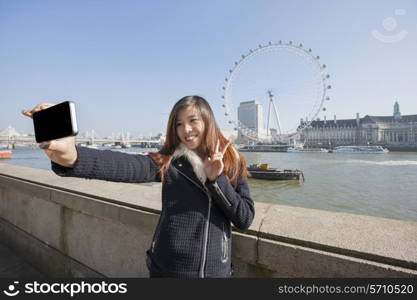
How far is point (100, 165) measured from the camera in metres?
1.17

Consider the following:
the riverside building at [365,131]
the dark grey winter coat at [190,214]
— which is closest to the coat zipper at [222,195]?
the dark grey winter coat at [190,214]

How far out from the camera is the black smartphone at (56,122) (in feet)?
3.02

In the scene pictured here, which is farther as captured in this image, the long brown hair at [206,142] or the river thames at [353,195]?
the river thames at [353,195]

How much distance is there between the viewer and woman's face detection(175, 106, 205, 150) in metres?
1.31

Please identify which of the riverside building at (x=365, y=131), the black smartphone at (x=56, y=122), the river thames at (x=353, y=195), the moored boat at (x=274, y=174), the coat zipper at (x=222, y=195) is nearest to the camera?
the black smartphone at (x=56, y=122)

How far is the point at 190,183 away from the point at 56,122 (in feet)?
2.01

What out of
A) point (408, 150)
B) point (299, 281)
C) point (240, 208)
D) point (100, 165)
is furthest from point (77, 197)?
point (408, 150)

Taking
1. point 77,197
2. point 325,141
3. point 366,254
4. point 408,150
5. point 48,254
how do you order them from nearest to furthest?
point 366,254, point 77,197, point 48,254, point 408,150, point 325,141

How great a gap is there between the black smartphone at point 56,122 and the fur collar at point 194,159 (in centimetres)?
52

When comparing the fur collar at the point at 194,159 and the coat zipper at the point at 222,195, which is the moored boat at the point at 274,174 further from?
the coat zipper at the point at 222,195

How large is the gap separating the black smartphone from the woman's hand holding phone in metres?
0.03

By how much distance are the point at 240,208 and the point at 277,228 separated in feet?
1.19

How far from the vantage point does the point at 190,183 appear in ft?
4.00

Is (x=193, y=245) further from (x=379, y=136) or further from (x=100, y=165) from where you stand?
(x=379, y=136)
